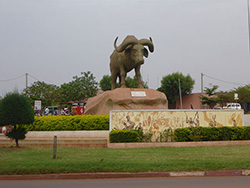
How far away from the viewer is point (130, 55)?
59.2 feet

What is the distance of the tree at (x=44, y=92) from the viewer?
39597mm

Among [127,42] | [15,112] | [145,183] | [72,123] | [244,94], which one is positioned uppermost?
[127,42]

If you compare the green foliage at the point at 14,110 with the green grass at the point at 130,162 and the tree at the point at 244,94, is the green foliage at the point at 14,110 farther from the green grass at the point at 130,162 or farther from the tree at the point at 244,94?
the tree at the point at 244,94

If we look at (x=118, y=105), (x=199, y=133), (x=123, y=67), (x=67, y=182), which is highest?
(x=123, y=67)

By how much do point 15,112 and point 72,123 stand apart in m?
4.58

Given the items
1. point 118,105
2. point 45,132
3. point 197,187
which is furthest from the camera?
point 118,105

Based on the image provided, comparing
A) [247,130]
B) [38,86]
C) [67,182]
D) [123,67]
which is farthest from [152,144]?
[38,86]

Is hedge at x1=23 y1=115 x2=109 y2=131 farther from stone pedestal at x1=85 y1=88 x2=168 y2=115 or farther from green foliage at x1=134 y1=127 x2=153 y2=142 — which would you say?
green foliage at x1=134 y1=127 x2=153 y2=142

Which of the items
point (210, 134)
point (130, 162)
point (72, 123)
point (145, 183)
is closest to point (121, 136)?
point (210, 134)

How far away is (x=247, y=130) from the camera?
12.6 meters

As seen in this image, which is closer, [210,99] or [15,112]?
[15,112]

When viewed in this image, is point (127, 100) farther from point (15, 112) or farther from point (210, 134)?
point (15, 112)

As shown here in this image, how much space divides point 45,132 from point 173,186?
1030cm

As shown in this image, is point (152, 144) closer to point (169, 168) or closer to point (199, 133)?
point (199, 133)
